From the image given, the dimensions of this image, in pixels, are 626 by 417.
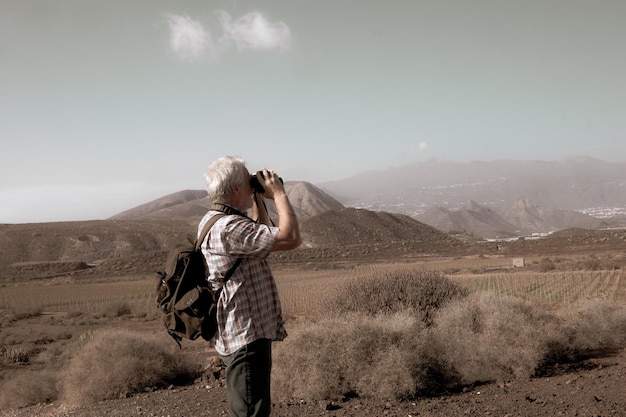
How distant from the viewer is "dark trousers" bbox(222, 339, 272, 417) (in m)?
2.91

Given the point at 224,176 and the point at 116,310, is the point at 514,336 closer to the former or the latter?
the point at 224,176

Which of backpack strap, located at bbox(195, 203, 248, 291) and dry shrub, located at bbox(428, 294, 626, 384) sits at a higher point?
backpack strap, located at bbox(195, 203, 248, 291)

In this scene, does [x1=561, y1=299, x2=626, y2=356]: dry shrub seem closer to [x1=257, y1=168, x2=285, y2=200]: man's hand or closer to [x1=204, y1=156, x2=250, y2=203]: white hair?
[x1=257, y1=168, x2=285, y2=200]: man's hand

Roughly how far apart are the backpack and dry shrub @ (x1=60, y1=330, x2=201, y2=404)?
239 inches

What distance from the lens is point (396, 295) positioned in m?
10.2

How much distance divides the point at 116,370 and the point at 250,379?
6.23 metres

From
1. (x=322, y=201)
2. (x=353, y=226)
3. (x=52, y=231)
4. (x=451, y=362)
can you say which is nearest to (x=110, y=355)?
(x=451, y=362)

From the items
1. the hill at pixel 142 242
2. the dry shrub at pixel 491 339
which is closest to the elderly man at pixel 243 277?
the dry shrub at pixel 491 339

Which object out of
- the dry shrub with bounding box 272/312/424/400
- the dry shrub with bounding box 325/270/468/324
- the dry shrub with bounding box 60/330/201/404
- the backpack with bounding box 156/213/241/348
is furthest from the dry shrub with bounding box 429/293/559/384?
the backpack with bounding box 156/213/241/348

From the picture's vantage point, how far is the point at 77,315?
86.5 ft

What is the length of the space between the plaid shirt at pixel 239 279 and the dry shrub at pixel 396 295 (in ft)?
23.1

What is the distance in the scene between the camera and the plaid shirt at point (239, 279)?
2.87m

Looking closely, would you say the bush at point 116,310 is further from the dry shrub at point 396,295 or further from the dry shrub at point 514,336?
the dry shrub at point 514,336

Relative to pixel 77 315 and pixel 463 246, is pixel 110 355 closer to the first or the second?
pixel 77 315
